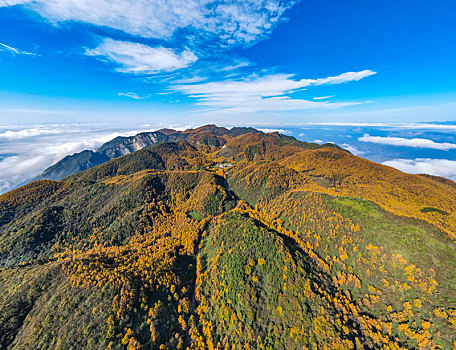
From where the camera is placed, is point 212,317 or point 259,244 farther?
point 259,244

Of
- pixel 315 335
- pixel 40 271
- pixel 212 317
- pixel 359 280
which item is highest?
pixel 40 271

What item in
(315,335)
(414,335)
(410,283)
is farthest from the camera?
(410,283)

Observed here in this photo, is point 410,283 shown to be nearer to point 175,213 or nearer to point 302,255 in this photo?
point 302,255

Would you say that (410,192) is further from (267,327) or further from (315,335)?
(267,327)

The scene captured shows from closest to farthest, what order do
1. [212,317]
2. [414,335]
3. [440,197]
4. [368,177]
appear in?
[414,335], [212,317], [440,197], [368,177]

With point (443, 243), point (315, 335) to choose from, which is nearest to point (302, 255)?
point (315, 335)

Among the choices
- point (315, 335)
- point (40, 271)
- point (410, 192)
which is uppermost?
point (410, 192)

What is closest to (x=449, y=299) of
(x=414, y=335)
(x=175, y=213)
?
(x=414, y=335)

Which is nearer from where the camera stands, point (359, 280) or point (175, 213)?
point (359, 280)

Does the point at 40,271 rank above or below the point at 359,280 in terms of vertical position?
above
